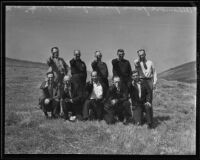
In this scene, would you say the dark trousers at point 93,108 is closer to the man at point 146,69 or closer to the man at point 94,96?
the man at point 94,96

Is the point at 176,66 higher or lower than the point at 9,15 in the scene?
lower

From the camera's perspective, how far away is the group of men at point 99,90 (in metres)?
5.08

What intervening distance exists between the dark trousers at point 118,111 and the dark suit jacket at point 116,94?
0.18 feet

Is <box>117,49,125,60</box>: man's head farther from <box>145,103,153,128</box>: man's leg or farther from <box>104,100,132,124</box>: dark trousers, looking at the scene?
<box>145,103,153,128</box>: man's leg

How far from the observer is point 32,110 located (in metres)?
5.11

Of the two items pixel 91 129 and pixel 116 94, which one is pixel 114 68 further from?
pixel 91 129

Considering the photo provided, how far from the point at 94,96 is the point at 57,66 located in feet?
2.16

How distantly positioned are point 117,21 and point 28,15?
1.22 m

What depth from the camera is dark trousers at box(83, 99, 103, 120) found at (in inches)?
200

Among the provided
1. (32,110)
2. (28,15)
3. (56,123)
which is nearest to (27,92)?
(32,110)

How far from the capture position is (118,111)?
5.09 m

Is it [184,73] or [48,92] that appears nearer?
[184,73]

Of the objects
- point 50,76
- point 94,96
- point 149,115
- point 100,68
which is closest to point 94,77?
point 100,68
